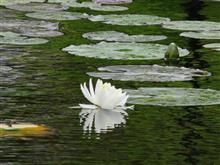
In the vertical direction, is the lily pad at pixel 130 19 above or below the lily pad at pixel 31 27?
above

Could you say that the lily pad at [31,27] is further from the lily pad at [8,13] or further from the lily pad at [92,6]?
the lily pad at [92,6]

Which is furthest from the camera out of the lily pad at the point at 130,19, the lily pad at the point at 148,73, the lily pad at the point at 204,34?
the lily pad at the point at 130,19

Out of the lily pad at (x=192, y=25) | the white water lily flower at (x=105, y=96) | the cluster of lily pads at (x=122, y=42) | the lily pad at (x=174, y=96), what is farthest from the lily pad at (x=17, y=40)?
the white water lily flower at (x=105, y=96)

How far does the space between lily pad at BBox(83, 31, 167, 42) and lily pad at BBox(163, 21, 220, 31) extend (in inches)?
18.6

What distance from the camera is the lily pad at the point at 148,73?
254 inches

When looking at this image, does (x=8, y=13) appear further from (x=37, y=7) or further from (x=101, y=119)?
(x=101, y=119)

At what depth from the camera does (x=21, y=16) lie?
9.25 metres

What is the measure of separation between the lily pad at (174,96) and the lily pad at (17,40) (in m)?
1.91

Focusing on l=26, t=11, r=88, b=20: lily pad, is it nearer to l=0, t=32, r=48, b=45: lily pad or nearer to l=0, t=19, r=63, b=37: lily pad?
l=0, t=19, r=63, b=37: lily pad

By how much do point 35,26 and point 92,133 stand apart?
3585 millimetres

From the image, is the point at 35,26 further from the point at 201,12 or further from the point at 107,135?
the point at 107,135

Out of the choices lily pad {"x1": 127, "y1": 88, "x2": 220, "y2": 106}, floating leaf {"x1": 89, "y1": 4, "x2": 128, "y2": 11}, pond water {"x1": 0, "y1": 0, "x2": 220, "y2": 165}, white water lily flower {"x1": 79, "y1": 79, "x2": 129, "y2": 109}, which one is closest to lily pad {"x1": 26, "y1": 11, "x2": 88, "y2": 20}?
floating leaf {"x1": 89, "y1": 4, "x2": 128, "y2": 11}

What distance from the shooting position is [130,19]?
30.0 feet

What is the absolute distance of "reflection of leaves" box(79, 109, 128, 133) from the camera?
17.4ft
